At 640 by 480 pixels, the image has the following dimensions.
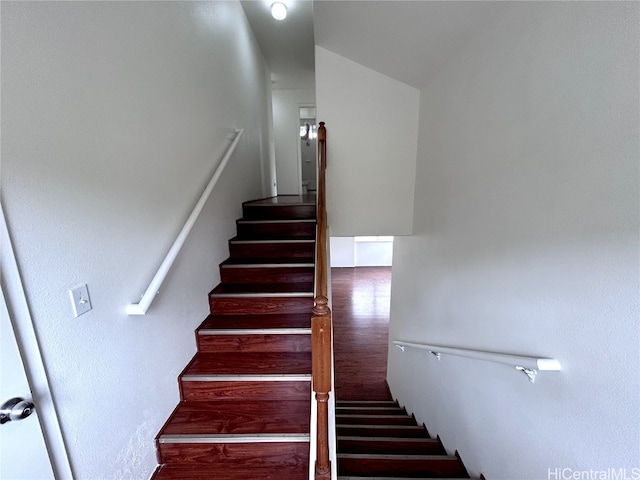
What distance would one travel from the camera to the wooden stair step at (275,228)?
2885mm

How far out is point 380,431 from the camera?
99.1 inches

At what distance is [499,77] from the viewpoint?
1.42 m

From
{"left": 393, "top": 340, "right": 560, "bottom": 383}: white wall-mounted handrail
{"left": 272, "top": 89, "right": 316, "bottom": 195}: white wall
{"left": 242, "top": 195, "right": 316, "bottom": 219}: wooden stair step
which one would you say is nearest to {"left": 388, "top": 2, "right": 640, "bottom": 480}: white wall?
{"left": 393, "top": 340, "right": 560, "bottom": 383}: white wall-mounted handrail

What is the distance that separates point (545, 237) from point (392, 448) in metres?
1.87

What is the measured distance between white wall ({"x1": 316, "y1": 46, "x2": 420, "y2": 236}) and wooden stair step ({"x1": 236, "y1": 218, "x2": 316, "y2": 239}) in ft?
1.03

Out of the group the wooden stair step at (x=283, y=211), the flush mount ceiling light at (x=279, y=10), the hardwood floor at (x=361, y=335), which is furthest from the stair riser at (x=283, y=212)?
the hardwood floor at (x=361, y=335)

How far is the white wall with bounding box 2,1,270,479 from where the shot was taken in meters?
0.89

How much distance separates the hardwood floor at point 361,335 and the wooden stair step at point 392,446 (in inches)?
74.1

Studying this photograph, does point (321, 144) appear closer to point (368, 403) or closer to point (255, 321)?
point (255, 321)

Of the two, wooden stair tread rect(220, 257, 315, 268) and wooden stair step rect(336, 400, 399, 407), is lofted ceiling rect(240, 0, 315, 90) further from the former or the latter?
wooden stair step rect(336, 400, 399, 407)

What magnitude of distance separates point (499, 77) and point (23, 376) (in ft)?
7.21

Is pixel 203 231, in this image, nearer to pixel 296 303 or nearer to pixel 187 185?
pixel 187 185

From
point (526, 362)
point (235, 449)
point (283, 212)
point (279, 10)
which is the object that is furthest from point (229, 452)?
point (279, 10)

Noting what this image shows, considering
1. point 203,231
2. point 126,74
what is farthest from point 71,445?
point 126,74
